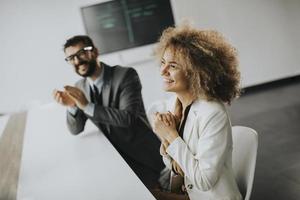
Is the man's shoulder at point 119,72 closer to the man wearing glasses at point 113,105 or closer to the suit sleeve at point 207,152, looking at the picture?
the man wearing glasses at point 113,105

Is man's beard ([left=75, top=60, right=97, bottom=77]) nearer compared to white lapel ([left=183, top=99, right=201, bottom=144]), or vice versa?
white lapel ([left=183, top=99, right=201, bottom=144])

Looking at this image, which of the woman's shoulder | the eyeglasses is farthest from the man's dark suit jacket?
the woman's shoulder

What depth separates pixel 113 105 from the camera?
67.2 inches

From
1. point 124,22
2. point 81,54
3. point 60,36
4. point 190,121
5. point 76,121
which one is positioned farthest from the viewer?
point 60,36

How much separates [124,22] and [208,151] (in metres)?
2.82

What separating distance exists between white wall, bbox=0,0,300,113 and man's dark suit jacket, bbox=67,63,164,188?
7.07ft

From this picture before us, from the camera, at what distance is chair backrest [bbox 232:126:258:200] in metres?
1.17

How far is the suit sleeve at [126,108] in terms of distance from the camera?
1.68m

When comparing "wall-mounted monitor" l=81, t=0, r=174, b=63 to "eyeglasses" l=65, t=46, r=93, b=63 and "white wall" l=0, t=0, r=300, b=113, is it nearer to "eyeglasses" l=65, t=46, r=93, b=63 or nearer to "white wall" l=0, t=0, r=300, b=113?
"white wall" l=0, t=0, r=300, b=113

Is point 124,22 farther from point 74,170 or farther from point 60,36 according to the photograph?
point 74,170

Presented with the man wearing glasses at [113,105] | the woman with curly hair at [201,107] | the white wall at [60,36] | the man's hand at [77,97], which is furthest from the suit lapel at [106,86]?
the white wall at [60,36]

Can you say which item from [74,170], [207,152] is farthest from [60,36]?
[207,152]

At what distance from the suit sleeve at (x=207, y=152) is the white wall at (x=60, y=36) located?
2.82 metres

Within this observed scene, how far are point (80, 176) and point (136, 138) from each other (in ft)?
1.63
